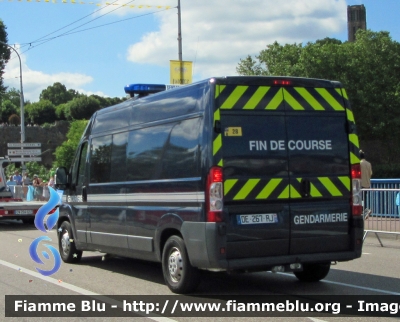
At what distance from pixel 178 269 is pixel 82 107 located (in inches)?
4510

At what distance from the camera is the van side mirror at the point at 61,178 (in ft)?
37.3

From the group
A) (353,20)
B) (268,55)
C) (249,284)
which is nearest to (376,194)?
(249,284)

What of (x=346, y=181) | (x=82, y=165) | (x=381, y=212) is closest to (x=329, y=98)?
(x=346, y=181)

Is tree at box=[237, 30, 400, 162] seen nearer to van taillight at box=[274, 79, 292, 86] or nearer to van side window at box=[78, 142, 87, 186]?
van side window at box=[78, 142, 87, 186]

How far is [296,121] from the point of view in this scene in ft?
27.1

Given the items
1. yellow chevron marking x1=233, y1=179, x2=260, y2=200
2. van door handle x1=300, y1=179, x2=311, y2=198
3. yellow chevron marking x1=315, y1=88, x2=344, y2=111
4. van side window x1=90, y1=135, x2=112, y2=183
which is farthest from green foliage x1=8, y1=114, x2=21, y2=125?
yellow chevron marking x1=233, y1=179, x2=260, y2=200

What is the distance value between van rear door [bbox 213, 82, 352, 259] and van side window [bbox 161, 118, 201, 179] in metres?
0.36

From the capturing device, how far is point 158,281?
31.8ft

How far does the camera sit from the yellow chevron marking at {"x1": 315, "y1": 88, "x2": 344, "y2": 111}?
8.51 m

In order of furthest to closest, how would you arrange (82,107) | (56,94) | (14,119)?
(56,94)
(82,107)
(14,119)

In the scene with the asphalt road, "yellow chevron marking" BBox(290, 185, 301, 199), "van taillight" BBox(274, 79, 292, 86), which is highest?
"van taillight" BBox(274, 79, 292, 86)

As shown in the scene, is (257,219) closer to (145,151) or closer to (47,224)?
(145,151)

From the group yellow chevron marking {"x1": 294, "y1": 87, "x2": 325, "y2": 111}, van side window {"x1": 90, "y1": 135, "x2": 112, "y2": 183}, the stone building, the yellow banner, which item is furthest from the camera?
the stone building

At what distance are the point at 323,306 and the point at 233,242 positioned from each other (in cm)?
121
